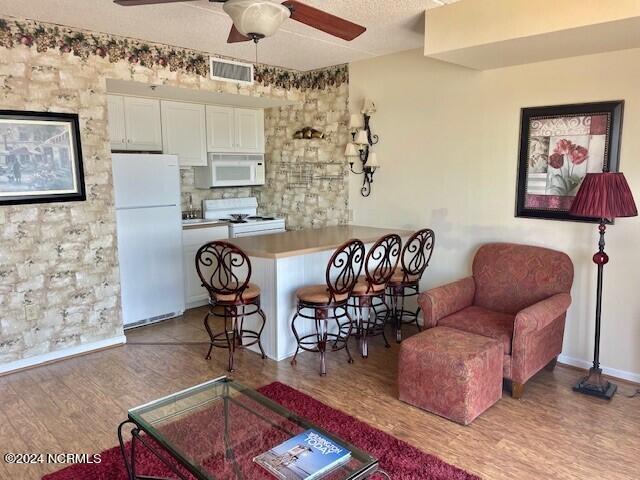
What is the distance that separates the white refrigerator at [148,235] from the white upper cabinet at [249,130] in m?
1.16

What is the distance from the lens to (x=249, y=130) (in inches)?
226

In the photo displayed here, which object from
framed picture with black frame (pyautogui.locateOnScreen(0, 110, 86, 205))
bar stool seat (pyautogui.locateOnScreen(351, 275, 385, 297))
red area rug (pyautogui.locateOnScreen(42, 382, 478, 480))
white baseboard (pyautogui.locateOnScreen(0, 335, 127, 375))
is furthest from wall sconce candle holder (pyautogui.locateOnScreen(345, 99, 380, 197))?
white baseboard (pyautogui.locateOnScreen(0, 335, 127, 375))

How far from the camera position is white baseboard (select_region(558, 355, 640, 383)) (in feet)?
11.0

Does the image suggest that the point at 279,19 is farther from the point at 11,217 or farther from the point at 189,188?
the point at 189,188

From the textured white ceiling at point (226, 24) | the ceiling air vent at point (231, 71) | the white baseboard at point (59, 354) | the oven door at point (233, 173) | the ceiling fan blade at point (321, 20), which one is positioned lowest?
the white baseboard at point (59, 354)

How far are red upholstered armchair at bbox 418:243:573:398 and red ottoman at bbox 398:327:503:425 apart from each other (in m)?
0.16

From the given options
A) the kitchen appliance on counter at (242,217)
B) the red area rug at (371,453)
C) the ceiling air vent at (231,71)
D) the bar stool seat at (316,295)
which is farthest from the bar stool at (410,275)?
the ceiling air vent at (231,71)

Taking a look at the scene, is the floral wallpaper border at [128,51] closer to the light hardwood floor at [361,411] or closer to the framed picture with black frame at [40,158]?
the framed picture with black frame at [40,158]

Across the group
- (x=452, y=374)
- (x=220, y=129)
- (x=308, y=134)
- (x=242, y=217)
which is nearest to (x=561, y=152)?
(x=452, y=374)

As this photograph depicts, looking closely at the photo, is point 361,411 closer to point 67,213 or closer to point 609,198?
point 609,198

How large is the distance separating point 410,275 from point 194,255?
2309mm

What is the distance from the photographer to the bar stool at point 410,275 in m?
4.01

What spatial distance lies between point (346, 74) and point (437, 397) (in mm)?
3400

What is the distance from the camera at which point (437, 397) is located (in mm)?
2861
